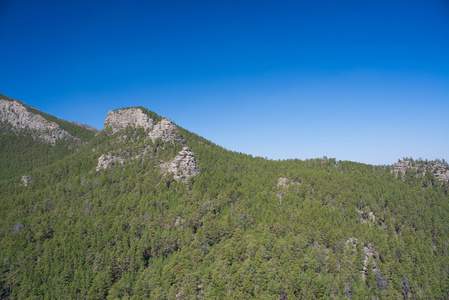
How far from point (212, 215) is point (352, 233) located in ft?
207

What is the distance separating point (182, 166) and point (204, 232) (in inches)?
1971

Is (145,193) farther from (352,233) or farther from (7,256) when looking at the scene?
(352,233)

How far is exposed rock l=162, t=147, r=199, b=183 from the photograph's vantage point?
432 feet

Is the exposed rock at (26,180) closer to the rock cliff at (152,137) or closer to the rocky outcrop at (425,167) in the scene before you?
the rock cliff at (152,137)

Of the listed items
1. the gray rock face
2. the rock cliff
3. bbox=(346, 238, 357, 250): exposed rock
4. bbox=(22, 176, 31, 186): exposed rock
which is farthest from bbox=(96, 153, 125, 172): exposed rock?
bbox=(346, 238, 357, 250): exposed rock

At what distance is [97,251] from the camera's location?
3617 inches

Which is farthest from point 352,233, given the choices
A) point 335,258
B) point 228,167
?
point 228,167

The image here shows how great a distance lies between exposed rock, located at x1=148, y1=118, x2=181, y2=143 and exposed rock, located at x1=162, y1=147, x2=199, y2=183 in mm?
23998

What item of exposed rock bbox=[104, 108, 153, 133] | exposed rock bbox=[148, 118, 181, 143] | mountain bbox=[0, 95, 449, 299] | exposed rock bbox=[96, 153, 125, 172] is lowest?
mountain bbox=[0, 95, 449, 299]

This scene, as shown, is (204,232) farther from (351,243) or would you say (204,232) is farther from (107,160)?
(107,160)

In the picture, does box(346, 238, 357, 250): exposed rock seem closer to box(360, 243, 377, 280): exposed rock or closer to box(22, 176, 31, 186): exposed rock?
box(360, 243, 377, 280): exposed rock

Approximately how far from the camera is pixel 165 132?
16012 centimetres

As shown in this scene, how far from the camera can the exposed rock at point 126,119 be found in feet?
579

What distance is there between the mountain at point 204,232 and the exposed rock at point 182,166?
2.15 feet
